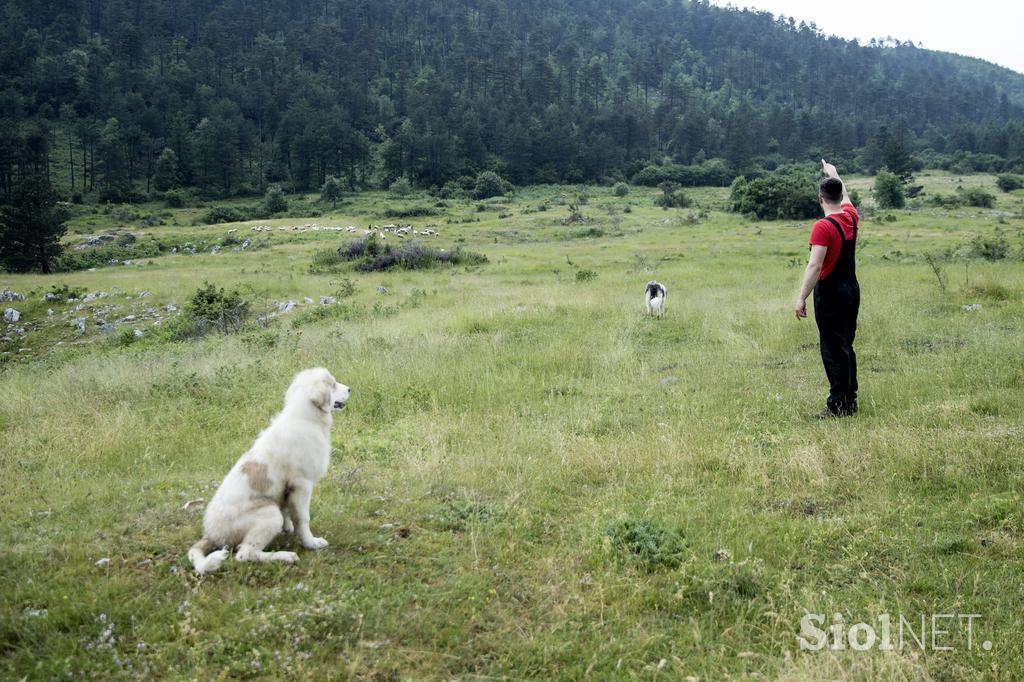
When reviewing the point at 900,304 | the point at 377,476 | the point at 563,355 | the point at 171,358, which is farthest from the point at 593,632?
the point at 900,304

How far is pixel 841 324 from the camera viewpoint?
718 centimetres

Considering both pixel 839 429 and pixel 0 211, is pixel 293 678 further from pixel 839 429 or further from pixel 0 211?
pixel 0 211

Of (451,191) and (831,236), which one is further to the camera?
(451,191)

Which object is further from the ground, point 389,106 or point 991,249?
point 389,106

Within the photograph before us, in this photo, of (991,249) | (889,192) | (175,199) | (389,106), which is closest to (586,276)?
(991,249)

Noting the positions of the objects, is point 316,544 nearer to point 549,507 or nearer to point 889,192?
point 549,507

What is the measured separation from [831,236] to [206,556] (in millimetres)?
6558

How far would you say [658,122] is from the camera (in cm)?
→ 11931

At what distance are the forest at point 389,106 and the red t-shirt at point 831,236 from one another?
78334 mm

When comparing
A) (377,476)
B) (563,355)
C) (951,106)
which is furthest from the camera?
(951,106)

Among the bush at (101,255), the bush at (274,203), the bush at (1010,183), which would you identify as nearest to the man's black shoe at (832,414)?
the bush at (101,255)

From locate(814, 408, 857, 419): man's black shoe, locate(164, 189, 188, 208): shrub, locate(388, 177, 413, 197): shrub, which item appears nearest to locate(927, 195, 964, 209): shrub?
locate(814, 408, 857, 419): man's black shoe

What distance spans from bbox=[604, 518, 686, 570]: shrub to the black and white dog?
10.2 m

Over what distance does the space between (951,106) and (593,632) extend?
192 m
